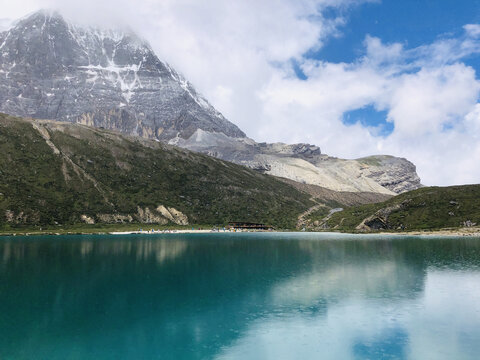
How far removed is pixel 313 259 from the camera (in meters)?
75.8

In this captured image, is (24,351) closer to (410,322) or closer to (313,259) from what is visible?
(410,322)

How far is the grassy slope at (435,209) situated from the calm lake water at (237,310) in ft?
309

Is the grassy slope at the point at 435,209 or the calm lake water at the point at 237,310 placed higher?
the grassy slope at the point at 435,209

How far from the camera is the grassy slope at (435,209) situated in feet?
495

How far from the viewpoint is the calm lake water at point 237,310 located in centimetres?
2666

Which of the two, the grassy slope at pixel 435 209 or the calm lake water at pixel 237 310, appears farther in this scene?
the grassy slope at pixel 435 209

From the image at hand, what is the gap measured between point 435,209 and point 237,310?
15045 centimetres

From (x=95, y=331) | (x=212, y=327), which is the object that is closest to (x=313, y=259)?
(x=212, y=327)

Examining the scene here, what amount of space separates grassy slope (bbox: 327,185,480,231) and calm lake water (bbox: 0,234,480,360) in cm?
9423

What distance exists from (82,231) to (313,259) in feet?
346

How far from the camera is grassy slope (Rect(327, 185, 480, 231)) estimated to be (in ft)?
495

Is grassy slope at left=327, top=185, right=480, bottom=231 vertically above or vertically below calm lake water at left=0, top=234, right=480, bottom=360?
above

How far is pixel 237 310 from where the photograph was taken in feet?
120

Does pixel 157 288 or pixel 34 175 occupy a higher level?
pixel 34 175
